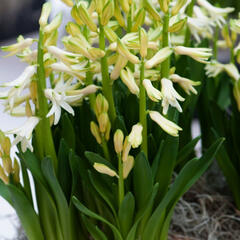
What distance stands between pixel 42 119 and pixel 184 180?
0.77 feet

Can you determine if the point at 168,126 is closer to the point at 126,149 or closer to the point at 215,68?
the point at 126,149

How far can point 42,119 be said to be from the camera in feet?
2.16

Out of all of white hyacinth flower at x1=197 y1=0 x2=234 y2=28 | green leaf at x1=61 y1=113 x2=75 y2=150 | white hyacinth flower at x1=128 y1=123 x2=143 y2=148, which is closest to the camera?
white hyacinth flower at x1=128 y1=123 x2=143 y2=148

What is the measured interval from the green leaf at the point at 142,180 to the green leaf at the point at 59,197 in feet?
0.37

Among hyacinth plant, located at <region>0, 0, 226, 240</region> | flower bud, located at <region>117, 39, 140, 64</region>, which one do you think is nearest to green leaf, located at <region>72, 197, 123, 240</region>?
hyacinth plant, located at <region>0, 0, 226, 240</region>

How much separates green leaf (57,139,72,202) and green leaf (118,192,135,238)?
99mm

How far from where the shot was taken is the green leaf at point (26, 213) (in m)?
0.67

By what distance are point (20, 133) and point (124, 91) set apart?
10.0 inches

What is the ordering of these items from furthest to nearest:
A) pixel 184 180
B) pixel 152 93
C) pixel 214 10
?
pixel 214 10 < pixel 184 180 < pixel 152 93

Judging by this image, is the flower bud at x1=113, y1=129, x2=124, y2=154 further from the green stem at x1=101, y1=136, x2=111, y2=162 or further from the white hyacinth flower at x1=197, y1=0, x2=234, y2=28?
the white hyacinth flower at x1=197, y1=0, x2=234, y2=28

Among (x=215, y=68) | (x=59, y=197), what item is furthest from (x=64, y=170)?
(x=215, y=68)

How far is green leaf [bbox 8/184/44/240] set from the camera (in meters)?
0.67

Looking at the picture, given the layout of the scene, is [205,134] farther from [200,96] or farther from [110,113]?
[110,113]

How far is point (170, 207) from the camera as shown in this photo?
0.74m
